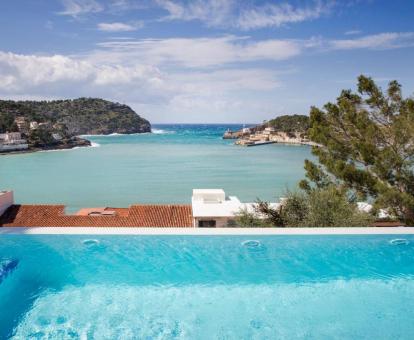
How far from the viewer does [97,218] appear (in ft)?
49.1

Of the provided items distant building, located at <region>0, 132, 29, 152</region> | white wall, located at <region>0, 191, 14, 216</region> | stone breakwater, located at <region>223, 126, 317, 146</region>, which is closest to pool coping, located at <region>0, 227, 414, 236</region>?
white wall, located at <region>0, 191, 14, 216</region>

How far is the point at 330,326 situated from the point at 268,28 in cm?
2176

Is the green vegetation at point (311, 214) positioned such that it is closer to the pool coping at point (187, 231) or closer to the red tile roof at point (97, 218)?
the pool coping at point (187, 231)

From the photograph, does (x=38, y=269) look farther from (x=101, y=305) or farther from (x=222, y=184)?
(x=222, y=184)

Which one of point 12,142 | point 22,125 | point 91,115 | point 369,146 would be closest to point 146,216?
point 369,146

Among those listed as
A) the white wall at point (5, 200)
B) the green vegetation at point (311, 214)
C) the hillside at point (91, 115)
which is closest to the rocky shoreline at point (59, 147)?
the hillside at point (91, 115)

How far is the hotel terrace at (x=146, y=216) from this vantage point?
13796 millimetres

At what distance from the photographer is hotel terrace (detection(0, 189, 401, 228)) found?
13.8m

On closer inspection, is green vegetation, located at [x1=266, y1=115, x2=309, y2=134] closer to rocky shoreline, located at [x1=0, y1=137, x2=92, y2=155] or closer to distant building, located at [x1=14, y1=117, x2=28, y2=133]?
rocky shoreline, located at [x1=0, y1=137, x2=92, y2=155]

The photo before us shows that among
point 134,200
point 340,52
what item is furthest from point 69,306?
point 340,52

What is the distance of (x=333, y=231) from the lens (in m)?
6.88

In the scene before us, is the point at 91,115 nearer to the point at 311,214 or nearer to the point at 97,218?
the point at 97,218

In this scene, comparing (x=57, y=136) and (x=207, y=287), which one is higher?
(x=207, y=287)

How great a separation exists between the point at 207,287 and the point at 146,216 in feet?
32.0
